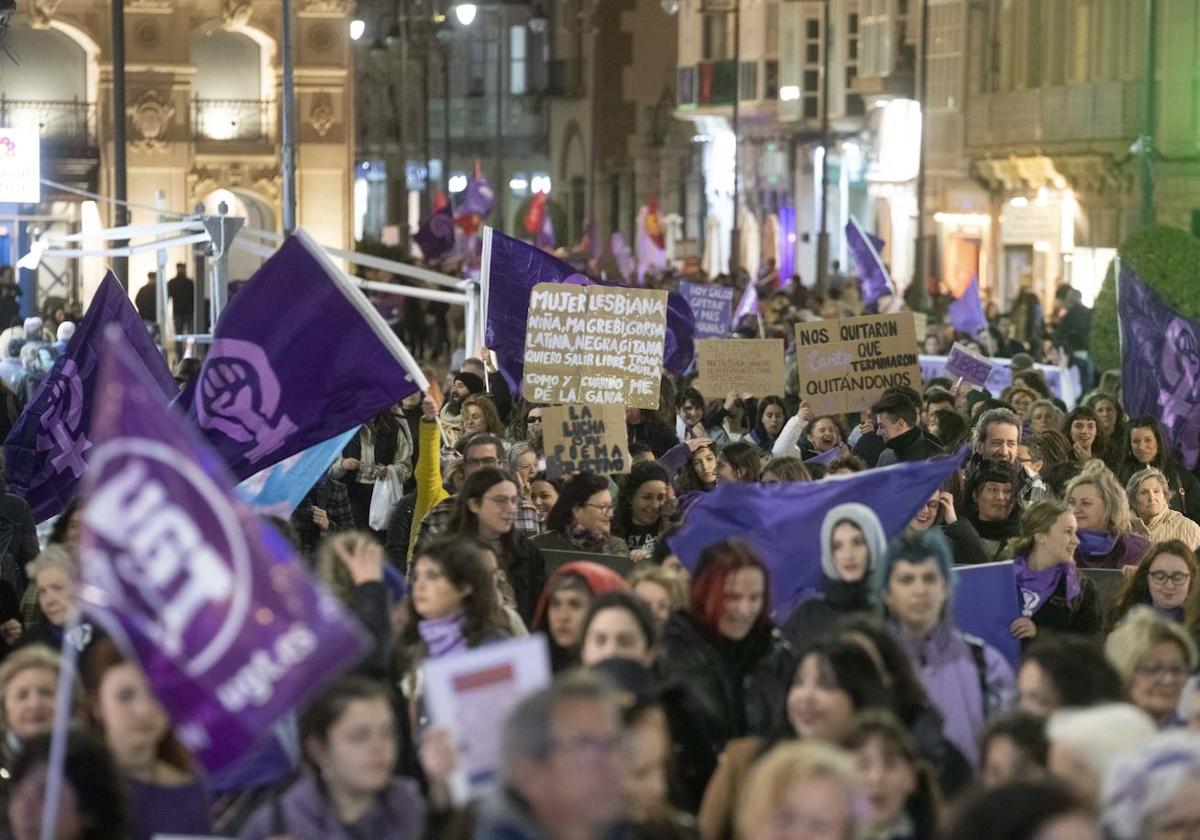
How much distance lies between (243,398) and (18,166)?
80.3ft

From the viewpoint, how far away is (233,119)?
48.2 metres

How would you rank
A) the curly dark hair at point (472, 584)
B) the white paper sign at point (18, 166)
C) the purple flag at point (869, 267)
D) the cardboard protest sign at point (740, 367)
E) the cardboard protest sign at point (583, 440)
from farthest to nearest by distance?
1. the white paper sign at point (18, 166)
2. the purple flag at point (869, 267)
3. the cardboard protest sign at point (740, 367)
4. the cardboard protest sign at point (583, 440)
5. the curly dark hair at point (472, 584)

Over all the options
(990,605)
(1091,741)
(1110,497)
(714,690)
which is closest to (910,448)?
(1110,497)

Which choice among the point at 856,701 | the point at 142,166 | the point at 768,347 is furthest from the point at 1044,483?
the point at 142,166

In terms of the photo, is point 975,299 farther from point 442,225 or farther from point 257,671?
point 257,671

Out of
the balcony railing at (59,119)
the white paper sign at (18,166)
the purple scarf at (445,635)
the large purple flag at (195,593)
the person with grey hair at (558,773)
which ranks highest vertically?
the balcony railing at (59,119)

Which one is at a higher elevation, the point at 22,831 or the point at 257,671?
the point at 257,671

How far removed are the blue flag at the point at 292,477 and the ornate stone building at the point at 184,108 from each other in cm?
3217

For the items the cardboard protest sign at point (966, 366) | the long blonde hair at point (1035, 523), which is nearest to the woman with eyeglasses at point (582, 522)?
the long blonde hair at point (1035, 523)

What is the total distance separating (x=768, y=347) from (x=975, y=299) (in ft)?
47.1

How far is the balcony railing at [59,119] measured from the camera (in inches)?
1823

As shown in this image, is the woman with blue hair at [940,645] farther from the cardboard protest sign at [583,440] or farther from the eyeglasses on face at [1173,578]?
the cardboard protest sign at [583,440]

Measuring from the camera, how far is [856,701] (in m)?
7.54

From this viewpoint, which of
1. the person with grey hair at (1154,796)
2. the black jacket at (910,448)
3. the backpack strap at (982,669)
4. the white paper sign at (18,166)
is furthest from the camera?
the white paper sign at (18,166)
